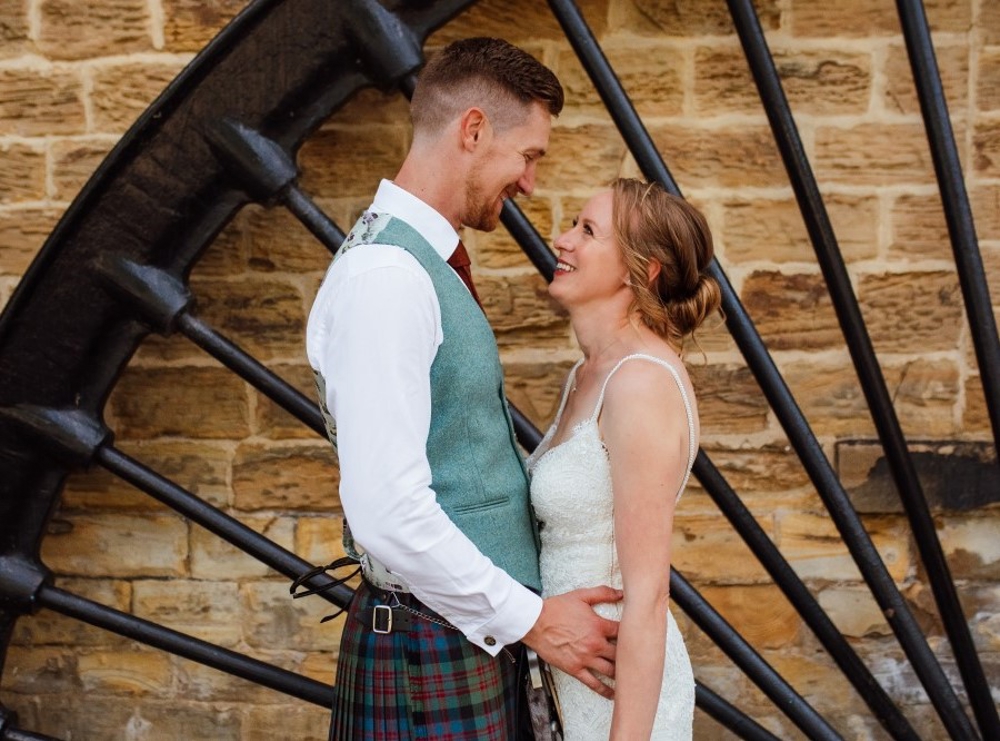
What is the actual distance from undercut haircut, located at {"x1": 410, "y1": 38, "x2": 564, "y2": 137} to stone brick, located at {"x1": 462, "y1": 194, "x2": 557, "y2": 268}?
0.90 meters

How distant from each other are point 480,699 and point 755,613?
1179mm

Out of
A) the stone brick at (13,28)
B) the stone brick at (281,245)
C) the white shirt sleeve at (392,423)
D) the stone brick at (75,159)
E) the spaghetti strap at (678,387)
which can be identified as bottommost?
the white shirt sleeve at (392,423)

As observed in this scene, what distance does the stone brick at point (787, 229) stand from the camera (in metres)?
2.51

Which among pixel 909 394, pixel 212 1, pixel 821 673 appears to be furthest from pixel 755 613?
pixel 212 1

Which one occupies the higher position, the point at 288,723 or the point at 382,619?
the point at 288,723

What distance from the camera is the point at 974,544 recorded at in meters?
2.55

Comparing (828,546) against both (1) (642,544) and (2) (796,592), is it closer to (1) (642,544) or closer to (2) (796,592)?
(2) (796,592)

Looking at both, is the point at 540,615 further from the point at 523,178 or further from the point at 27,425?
the point at 27,425

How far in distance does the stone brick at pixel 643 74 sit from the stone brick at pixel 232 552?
1.28 meters

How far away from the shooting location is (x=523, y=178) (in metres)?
1.66

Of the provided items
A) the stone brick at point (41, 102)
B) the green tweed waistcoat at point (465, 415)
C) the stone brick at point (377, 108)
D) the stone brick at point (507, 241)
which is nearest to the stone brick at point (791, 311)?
the stone brick at point (507, 241)

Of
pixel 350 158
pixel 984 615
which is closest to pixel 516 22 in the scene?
pixel 350 158

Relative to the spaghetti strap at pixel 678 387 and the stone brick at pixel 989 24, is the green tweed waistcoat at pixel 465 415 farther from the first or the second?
the stone brick at pixel 989 24

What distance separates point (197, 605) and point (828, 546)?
1568 millimetres
